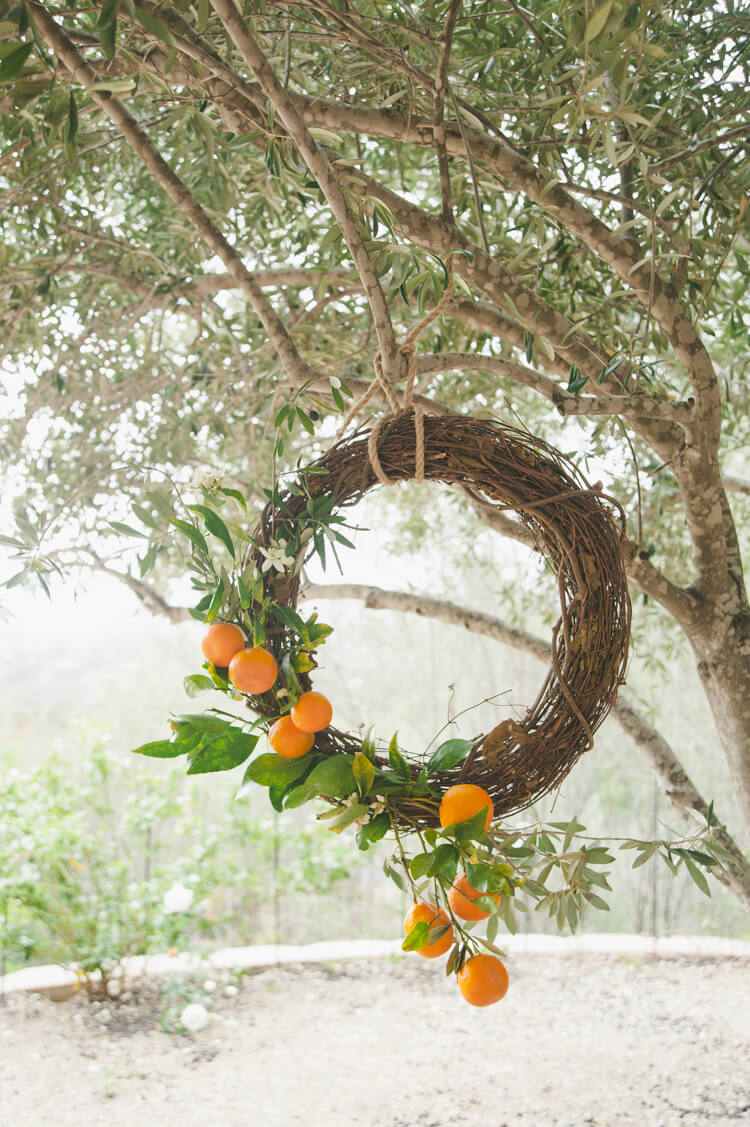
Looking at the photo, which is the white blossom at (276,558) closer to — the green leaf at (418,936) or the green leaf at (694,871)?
the green leaf at (418,936)

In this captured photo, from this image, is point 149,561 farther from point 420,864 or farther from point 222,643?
point 420,864

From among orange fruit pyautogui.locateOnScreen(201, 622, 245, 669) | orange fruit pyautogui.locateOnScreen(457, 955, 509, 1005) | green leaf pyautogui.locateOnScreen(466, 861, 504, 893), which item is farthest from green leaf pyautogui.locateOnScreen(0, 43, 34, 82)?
orange fruit pyautogui.locateOnScreen(457, 955, 509, 1005)

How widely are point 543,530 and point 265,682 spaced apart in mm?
346

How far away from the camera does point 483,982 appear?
926 millimetres

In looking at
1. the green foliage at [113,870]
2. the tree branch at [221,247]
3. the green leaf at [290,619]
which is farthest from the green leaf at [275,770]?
the green foliage at [113,870]

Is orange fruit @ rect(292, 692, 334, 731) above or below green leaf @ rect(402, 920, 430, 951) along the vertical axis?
above

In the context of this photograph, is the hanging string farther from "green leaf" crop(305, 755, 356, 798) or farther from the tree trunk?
the tree trunk

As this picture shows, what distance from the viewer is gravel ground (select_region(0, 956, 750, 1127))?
8.79 feet

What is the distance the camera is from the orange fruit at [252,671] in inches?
36.1

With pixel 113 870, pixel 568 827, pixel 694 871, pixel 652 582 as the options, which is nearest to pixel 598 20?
pixel 568 827

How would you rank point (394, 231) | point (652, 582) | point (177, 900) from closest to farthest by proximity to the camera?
point (394, 231) < point (652, 582) < point (177, 900)

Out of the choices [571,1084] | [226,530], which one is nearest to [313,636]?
[226,530]

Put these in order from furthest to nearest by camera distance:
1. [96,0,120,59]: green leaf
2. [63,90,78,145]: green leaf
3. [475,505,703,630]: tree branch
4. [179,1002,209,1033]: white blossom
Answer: [179,1002,209,1033]: white blossom
[475,505,703,630]: tree branch
[63,90,78,145]: green leaf
[96,0,120,59]: green leaf

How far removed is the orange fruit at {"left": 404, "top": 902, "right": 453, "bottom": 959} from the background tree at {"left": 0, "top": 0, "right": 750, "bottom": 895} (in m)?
0.43
